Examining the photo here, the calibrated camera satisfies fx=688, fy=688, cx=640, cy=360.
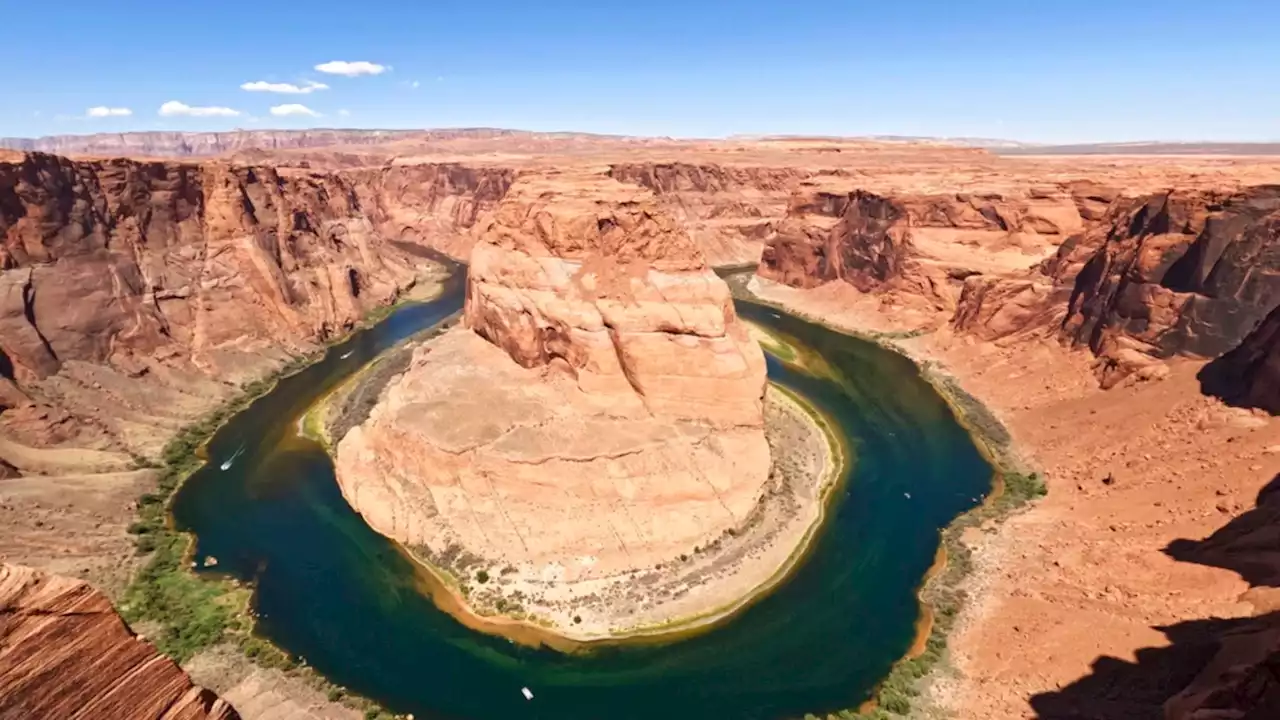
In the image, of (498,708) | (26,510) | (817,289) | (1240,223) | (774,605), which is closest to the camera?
(498,708)

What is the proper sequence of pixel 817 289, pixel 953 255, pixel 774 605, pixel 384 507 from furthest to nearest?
1. pixel 817 289
2. pixel 953 255
3. pixel 384 507
4. pixel 774 605

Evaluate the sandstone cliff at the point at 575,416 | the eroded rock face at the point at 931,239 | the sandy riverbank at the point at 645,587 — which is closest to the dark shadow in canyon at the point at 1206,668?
the sandy riverbank at the point at 645,587

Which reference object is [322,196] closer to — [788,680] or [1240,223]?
[788,680]

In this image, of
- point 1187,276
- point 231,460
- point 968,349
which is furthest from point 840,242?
point 231,460

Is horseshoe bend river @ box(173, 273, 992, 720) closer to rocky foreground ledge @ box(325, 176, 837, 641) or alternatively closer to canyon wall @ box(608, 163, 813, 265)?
rocky foreground ledge @ box(325, 176, 837, 641)

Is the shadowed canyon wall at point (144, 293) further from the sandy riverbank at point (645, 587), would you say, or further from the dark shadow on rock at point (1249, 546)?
the dark shadow on rock at point (1249, 546)

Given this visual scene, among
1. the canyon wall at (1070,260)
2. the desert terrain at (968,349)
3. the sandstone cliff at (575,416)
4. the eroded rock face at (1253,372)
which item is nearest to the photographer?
the desert terrain at (968,349)

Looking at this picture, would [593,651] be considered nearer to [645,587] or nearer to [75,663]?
[645,587]

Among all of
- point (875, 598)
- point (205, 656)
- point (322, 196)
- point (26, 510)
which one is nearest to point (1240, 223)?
point (875, 598)
